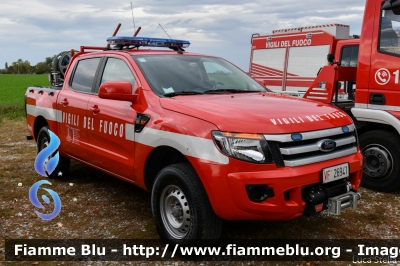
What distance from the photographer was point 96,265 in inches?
141

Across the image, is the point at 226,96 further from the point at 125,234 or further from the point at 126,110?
the point at 125,234

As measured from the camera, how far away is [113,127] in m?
4.46

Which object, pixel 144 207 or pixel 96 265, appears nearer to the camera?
pixel 96 265

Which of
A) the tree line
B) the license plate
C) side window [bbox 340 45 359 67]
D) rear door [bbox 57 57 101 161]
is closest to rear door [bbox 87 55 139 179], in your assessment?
rear door [bbox 57 57 101 161]

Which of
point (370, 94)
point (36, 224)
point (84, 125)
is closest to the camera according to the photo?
point (36, 224)

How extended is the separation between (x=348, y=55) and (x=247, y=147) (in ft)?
20.9

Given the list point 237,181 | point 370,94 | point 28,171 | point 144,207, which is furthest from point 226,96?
point 28,171

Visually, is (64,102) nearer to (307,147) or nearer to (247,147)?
(247,147)

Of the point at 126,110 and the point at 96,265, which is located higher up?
the point at 126,110

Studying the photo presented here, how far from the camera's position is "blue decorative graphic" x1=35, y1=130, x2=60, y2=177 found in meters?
5.49

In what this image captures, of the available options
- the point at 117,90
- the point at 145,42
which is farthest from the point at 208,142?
the point at 145,42

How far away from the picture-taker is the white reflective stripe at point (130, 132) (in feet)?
13.6

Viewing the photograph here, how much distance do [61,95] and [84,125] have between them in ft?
2.87

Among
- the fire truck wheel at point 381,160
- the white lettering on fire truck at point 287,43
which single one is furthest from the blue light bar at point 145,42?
the white lettering on fire truck at point 287,43
